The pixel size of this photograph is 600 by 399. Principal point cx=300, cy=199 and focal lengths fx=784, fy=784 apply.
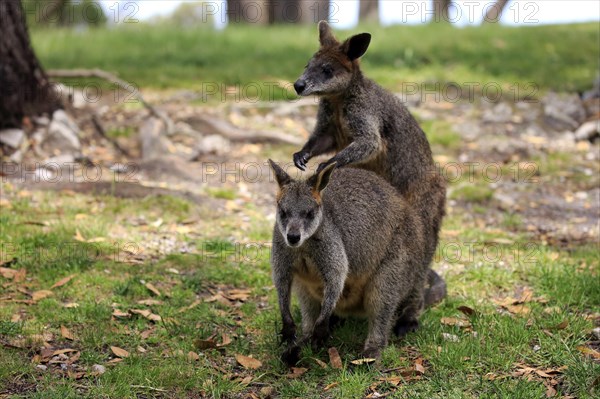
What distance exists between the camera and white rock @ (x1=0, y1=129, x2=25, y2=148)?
830 centimetres

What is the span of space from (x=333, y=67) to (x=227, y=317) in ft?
6.39

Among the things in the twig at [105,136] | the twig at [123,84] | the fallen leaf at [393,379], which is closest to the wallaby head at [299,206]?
the fallen leaf at [393,379]

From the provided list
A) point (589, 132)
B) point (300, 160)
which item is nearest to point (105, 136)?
point (300, 160)

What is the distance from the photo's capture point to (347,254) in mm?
5074

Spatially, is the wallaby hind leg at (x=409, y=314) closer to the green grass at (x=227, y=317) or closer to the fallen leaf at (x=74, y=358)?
the green grass at (x=227, y=317)

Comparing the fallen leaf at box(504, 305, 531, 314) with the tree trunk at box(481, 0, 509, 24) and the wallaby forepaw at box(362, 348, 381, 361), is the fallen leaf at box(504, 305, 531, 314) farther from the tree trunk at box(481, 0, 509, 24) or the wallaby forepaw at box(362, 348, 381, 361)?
the tree trunk at box(481, 0, 509, 24)

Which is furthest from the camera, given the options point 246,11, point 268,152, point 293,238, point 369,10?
point 369,10

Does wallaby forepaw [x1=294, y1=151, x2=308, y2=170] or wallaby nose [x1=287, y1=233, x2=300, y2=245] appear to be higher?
wallaby forepaw [x1=294, y1=151, x2=308, y2=170]

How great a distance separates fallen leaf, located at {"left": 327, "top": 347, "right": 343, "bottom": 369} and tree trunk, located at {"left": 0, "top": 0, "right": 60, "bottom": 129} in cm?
505

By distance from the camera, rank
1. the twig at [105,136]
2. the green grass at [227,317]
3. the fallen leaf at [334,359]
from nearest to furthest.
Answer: the green grass at [227,317]
the fallen leaf at [334,359]
the twig at [105,136]

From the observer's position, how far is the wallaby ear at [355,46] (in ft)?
18.6

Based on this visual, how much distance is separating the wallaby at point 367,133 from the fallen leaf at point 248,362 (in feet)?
4.71

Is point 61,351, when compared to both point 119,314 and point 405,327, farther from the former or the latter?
point 405,327

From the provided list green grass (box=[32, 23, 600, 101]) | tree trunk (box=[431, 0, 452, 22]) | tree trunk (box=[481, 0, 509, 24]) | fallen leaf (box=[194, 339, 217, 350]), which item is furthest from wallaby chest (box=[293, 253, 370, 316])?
tree trunk (box=[481, 0, 509, 24])
